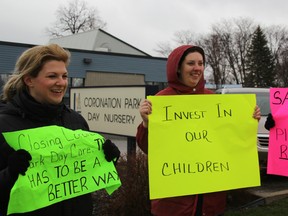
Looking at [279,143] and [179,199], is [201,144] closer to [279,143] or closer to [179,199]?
[179,199]

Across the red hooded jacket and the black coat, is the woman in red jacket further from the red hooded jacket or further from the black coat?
the black coat

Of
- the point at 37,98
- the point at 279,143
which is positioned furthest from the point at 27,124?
the point at 279,143

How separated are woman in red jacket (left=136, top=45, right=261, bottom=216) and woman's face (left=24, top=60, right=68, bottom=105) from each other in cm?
65

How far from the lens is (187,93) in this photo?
2.84 meters

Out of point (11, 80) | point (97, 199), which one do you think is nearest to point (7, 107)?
point (11, 80)

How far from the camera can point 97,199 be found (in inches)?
217

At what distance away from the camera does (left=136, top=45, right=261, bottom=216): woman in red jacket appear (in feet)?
8.75

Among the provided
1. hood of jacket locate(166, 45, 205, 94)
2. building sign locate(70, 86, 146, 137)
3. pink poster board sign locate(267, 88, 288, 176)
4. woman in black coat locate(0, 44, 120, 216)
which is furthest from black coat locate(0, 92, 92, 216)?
building sign locate(70, 86, 146, 137)

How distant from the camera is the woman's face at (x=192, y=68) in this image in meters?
2.72

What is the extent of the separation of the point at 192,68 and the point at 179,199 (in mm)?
911

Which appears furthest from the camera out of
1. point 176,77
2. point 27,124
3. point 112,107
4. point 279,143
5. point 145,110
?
point 112,107

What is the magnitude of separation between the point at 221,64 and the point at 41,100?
6607 cm

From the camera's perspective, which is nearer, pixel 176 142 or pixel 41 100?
pixel 41 100

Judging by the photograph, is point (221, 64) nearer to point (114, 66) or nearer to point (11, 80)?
point (114, 66)
